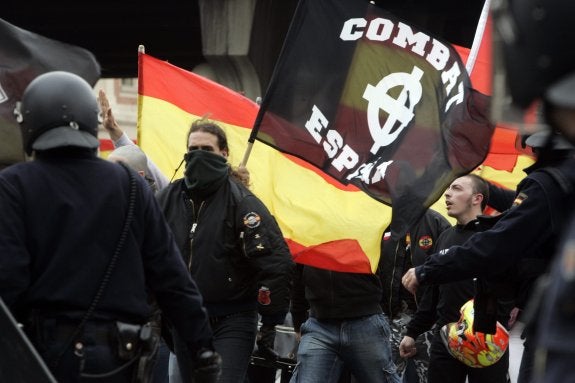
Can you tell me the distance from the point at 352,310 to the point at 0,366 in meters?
3.73

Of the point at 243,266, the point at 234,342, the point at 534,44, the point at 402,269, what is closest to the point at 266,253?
the point at 243,266

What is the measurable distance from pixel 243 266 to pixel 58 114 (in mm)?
2236

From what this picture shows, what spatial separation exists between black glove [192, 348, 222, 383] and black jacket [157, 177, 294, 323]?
1425 mm

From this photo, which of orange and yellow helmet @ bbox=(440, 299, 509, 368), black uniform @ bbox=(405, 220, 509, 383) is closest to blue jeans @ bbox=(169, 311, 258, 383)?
orange and yellow helmet @ bbox=(440, 299, 509, 368)

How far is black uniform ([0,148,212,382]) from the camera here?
4.27 m

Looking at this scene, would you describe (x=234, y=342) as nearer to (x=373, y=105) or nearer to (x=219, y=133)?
(x=219, y=133)

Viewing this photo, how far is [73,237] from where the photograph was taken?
14.1ft

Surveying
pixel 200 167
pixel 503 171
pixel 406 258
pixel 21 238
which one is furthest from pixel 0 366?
pixel 503 171

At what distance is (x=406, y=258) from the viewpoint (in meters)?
8.76

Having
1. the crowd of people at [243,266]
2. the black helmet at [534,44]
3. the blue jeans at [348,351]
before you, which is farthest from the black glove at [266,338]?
the black helmet at [534,44]

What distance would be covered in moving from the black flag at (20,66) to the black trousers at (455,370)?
263 centimetres

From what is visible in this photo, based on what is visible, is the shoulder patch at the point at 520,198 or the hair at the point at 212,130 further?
the hair at the point at 212,130

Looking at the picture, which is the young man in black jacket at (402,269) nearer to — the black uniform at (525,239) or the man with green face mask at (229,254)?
the man with green face mask at (229,254)

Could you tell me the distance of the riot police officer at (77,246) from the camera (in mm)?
4281
